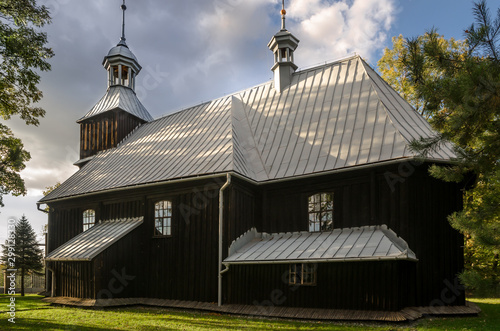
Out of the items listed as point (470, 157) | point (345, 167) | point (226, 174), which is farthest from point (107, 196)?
point (470, 157)

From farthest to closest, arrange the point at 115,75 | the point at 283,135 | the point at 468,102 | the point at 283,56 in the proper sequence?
the point at 115,75 → the point at 283,56 → the point at 283,135 → the point at 468,102

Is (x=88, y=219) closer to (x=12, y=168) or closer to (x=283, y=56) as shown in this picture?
(x=12, y=168)

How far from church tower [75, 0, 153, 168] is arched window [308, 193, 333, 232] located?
12.8 metres

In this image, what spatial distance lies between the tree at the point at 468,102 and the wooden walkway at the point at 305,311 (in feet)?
11.8

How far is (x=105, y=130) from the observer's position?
75.7ft

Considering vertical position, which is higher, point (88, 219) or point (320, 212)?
point (320, 212)

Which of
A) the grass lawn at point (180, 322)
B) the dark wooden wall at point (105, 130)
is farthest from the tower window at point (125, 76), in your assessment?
the grass lawn at point (180, 322)

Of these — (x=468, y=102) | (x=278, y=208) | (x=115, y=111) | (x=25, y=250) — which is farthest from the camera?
(x=115, y=111)

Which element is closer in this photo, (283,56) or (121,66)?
(283,56)

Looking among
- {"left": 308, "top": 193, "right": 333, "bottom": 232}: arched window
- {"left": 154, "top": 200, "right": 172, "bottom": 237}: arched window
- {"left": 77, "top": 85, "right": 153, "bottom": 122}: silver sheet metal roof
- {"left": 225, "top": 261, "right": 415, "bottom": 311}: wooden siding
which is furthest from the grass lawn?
{"left": 77, "top": 85, "right": 153, "bottom": 122}: silver sheet metal roof

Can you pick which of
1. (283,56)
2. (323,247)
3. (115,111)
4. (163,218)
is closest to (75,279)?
→ (163,218)

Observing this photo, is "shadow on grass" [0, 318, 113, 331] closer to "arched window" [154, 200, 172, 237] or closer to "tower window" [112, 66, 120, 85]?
"arched window" [154, 200, 172, 237]

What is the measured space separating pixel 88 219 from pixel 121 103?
7.71 meters

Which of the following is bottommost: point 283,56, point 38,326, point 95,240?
point 38,326
